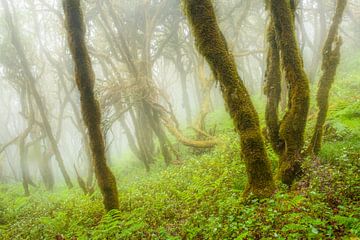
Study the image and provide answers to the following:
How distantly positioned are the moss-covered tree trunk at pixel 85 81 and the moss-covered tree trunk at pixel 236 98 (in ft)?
9.35

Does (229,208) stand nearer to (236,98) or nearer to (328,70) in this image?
(236,98)

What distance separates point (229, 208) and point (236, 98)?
1988 mm

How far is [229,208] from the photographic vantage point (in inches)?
222

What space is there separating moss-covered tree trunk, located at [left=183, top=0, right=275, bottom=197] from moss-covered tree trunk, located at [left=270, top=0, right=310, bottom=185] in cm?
96

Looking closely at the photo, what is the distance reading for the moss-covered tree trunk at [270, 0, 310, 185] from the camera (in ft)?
20.9

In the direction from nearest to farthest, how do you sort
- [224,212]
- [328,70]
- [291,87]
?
[224,212] → [291,87] → [328,70]

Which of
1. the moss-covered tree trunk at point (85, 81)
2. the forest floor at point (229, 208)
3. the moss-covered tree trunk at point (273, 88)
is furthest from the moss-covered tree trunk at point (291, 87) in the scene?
the moss-covered tree trunk at point (85, 81)

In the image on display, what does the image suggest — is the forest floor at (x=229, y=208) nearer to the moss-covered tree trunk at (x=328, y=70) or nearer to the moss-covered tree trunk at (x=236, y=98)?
the moss-covered tree trunk at (x=236, y=98)

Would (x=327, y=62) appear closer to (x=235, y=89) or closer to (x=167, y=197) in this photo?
(x=235, y=89)

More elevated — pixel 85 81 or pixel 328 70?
pixel 85 81


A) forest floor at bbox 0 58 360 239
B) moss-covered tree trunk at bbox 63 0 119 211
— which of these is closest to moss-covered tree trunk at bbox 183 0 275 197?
forest floor at bbox 0 58 360 239

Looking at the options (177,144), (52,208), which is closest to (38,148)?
(177,144)

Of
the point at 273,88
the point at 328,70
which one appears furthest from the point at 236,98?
the point at 328,70

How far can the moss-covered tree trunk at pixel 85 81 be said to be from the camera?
721 cm
